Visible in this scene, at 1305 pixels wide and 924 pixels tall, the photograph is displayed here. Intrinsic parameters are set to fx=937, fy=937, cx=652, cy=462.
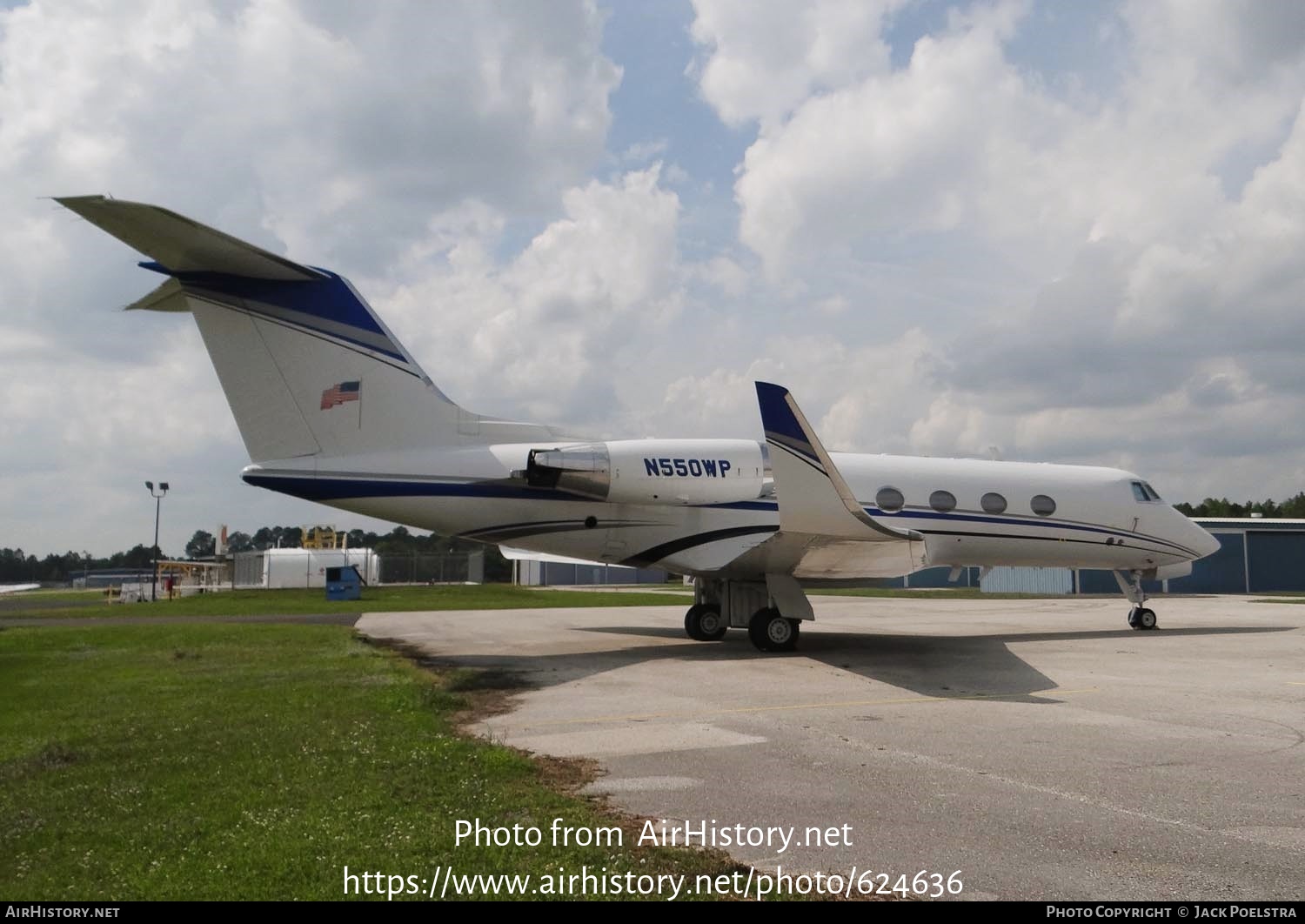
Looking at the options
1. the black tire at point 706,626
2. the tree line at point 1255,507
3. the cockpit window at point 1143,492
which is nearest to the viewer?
the black tire at point 706,626

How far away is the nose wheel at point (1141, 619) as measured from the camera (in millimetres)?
18516

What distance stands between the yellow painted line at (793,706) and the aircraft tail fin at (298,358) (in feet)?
20.6

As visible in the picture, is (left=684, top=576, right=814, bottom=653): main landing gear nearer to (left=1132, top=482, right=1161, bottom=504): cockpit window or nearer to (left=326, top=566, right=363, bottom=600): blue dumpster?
(left=1132, top=482, right=1161, bottom=504): cockpit window

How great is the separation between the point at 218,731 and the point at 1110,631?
1654 cm

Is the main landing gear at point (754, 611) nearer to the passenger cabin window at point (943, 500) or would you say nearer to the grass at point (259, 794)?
the passenger cabin window at point (943, 500)

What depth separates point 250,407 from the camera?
41.7 ft

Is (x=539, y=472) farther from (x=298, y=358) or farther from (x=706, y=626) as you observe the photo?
(x=706, y=626)

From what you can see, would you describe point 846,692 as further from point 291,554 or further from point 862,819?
point 291,554

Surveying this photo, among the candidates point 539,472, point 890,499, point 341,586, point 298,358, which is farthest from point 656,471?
point 341,586

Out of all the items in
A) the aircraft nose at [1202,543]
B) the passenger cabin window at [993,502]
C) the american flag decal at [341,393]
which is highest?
the american flag decal at [341,393]

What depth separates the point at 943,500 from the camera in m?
16.5

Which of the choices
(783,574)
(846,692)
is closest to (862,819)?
(846,692)

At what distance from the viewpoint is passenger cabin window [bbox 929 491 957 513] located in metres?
16.4

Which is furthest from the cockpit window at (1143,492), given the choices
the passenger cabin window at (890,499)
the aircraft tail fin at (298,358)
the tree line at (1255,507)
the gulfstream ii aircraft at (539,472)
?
the tree line at (1255,507)
